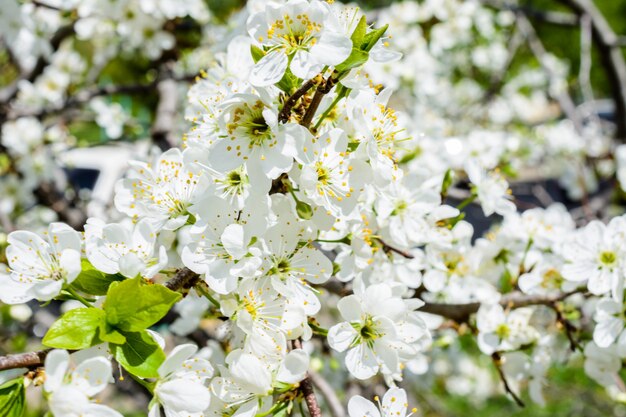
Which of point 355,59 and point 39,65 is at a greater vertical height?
point 355,59

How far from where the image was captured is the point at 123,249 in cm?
95

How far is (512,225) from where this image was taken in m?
1.61

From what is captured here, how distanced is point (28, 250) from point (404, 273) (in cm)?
76

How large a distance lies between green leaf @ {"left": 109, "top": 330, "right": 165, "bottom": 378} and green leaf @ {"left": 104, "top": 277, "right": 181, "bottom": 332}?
0.02m

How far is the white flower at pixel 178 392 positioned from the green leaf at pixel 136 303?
7 cm

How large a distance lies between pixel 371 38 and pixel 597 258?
790 millimetres

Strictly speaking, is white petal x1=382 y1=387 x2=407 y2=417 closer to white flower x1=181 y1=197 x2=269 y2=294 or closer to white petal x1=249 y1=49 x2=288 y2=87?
white flower x1=181 y1=197 x2=269 y2=294

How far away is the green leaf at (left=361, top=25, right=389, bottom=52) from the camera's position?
897mm

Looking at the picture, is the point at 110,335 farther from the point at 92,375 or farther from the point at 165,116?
the point at 165,116

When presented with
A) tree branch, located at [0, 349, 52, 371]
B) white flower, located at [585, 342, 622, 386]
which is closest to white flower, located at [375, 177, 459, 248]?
white flower, located at [585, 342, 622, 386]

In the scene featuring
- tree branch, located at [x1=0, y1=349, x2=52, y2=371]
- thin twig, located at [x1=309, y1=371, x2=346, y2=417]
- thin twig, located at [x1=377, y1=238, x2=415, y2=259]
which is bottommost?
thin twig, located at [x1=309, y1=371, x2=346, y2=417]

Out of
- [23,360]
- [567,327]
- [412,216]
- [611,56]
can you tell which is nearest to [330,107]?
[412,216]

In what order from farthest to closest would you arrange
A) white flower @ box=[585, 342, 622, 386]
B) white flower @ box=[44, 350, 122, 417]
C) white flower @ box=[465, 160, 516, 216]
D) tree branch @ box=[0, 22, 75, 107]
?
tree branch @ box=[0, 22, 75, 107] < white flower @ box=[465, 160, 516, 216] < white flower @ box=[585, 342, 622, 386] < white flower @ box=[44, 350, 122, 417]

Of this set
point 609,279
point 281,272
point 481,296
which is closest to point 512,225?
point 481,296
